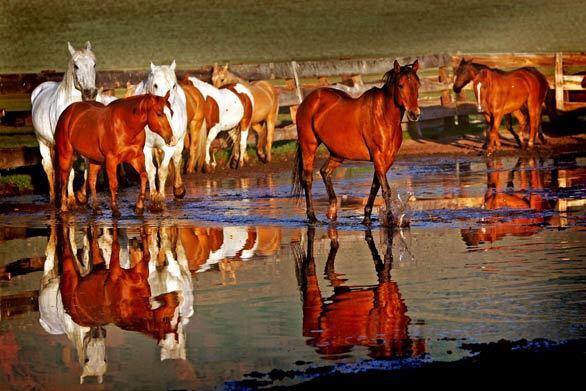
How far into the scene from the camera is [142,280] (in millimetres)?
11375

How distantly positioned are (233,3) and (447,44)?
816 inches

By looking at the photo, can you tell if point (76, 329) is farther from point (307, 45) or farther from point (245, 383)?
point (307, 45)

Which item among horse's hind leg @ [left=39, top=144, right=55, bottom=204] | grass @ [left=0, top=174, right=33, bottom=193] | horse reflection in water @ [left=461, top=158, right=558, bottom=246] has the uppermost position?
horse's hind leg @ [left=39, top=144, right=55, bottom=204]

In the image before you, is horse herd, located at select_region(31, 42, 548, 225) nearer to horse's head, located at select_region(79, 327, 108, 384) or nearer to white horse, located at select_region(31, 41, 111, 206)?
white horse, located at select_region(31, 41, 111, 206)

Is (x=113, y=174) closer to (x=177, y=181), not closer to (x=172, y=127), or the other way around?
(x=172, y=127)

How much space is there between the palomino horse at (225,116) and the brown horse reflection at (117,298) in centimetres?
1041

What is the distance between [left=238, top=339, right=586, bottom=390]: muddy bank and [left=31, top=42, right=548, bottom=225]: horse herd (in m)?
6.01

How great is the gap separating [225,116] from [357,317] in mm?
15337

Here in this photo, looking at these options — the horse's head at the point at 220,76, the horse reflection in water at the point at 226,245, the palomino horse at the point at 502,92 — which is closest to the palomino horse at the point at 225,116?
the horse's head at the point at 220,76

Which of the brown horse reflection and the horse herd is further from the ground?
the horse herd

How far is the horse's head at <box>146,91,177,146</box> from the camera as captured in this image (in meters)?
15.8

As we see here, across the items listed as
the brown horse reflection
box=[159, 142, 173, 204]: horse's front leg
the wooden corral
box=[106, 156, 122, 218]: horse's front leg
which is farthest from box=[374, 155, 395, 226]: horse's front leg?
the wooden corral

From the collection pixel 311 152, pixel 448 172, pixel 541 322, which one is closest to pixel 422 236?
pixel 311 152

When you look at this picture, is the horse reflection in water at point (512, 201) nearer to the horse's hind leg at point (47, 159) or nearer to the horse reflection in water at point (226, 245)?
the horse reflection in water at point (226, 245)
